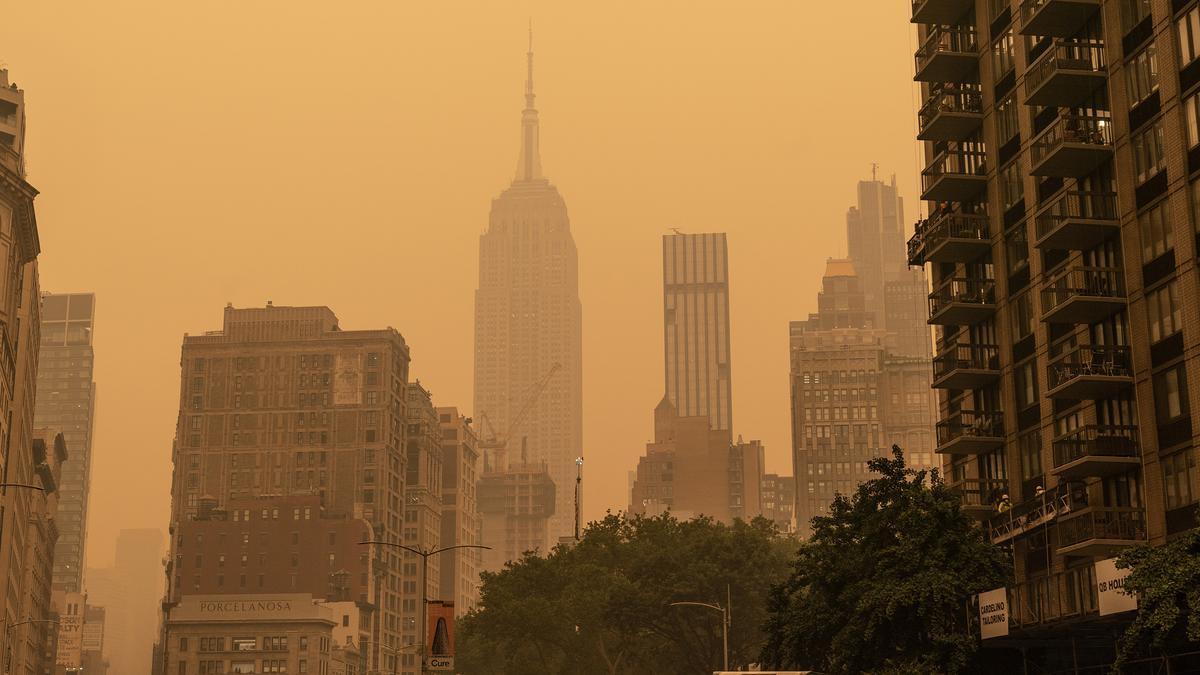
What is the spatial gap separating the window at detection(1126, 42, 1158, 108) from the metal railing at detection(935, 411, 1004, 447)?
56.3 feet

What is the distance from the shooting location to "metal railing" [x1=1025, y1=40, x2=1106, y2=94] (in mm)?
64250

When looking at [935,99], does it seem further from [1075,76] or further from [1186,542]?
[1186,542]

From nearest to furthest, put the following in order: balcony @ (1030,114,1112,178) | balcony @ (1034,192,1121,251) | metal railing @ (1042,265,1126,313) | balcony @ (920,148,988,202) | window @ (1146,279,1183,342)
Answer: window @ (1146,279,1183,342) < metal railing @ (1042,265,1126,313) < balcony @ (1034,192,1121,251) < balcony @ (1030,114,1112,178) < balcony @ (920,148,988,202)

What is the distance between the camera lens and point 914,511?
61812 mm

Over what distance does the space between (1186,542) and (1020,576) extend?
2547 centimetres

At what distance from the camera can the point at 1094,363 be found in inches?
2419

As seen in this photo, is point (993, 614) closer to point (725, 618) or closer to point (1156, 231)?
point (1156, 231)

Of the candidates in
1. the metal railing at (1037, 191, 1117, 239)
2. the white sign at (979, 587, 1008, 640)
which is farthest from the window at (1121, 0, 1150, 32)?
the white sign at (979, 587, 1008, 640)

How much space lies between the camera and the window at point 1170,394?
57500 mm

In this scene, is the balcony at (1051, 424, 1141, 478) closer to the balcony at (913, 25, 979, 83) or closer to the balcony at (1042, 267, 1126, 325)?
the balcony at (1042, 267, 1126, 325)

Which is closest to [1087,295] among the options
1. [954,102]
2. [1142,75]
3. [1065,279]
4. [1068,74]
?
[1065,279]

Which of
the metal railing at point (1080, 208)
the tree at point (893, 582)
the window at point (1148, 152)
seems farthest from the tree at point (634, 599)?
the window at point (1148, 152)

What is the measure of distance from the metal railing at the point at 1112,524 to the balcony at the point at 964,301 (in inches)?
604

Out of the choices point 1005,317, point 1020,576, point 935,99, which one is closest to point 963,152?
point 935,99
